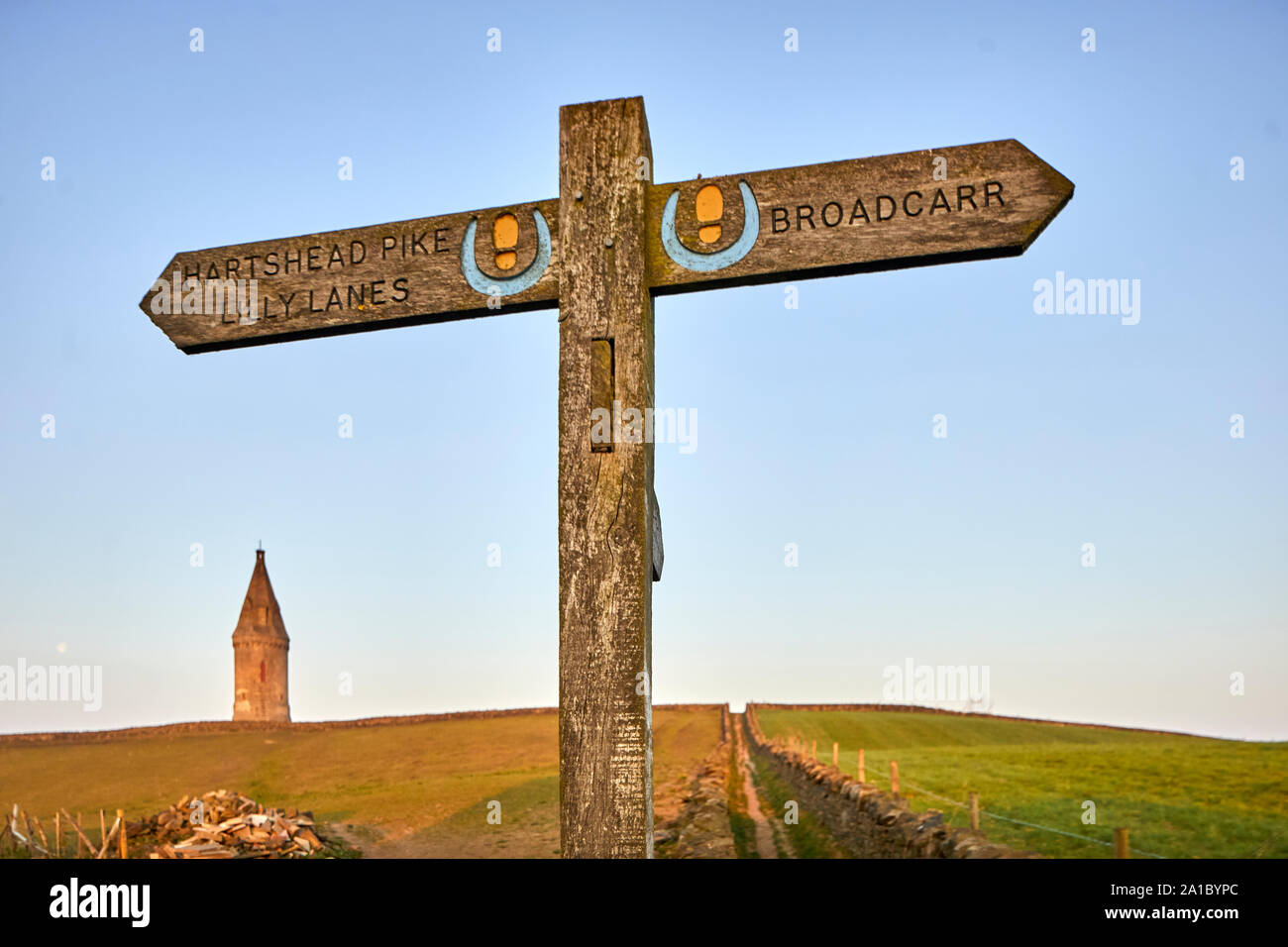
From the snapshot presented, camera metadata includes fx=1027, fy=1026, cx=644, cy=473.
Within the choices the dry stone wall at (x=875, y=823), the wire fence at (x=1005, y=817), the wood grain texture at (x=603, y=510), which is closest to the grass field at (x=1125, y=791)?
the wire fence at (x=1005, y=817)

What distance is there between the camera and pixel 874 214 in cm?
335

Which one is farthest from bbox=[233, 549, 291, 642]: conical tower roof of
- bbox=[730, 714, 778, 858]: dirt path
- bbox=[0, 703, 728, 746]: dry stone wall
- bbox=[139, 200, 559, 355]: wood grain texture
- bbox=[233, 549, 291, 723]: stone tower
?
bbox=[139, 200, 559, 355]: wood grain texture

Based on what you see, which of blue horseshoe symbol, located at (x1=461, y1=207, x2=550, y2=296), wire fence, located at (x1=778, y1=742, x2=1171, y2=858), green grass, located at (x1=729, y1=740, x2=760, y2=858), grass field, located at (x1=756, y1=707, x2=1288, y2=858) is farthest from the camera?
green grass, located at (x1=729, y1=740, x2=760, y2=858)

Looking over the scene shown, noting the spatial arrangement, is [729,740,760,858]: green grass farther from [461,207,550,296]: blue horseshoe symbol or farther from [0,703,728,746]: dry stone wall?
[0,703,728,746]: dry stone wall

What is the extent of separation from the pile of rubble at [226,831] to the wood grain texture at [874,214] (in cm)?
1793

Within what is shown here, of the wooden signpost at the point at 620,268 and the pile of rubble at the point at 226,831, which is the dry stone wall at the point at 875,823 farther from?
the pile of rubble at the point at 226,831

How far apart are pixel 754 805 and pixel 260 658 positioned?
5719cm

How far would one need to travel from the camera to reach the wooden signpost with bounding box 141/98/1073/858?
10.2ft

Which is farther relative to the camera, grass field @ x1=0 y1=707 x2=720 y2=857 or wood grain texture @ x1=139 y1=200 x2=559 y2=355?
grass field @ x1=0 y1=707 x2=720 y2=857
